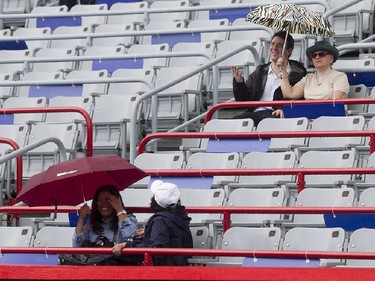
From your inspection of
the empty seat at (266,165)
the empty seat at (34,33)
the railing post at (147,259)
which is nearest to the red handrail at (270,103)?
the empty seat at (266,165)

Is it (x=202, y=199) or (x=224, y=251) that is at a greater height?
(x=202, y=199)

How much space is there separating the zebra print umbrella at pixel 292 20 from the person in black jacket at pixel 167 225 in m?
3.01

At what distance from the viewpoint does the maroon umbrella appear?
40.2ft

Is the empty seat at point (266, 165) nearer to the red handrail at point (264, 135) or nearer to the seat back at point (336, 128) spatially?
the red handrail at point (264, 135)

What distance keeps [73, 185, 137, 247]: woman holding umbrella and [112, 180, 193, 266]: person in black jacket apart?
10.4 inches

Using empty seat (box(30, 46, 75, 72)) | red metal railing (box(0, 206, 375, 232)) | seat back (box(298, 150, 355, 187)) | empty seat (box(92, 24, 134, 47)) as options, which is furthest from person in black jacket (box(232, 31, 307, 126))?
empty seat (box(92, 24, 134, 47))

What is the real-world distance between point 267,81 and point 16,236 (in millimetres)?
2978

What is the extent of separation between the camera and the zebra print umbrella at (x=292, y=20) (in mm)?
14312

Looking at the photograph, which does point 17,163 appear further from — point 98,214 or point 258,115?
point 98,214

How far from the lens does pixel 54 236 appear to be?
42.0 ft

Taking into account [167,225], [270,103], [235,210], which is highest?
[270,103]

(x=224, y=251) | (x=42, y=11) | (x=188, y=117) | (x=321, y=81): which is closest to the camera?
(x=224, y=251)

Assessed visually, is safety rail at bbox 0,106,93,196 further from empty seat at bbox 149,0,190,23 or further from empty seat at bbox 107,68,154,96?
empty seat at bbox 149,0,190,23

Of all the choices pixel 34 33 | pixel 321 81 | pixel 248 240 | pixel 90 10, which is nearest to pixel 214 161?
pixel 321 81
